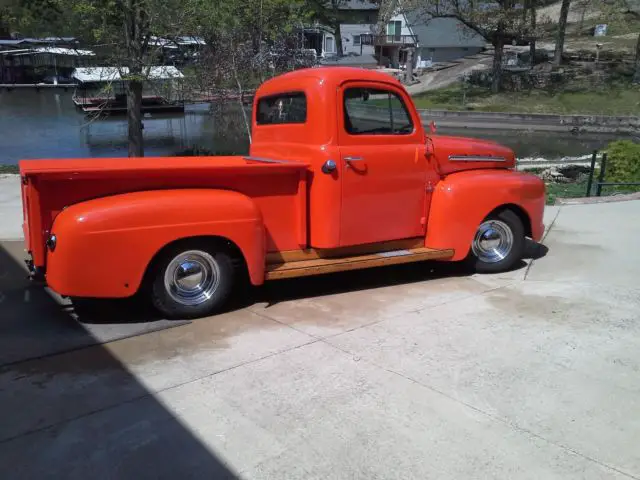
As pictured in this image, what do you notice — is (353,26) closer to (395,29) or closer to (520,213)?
(395,29)

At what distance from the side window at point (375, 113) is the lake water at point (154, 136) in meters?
12.4

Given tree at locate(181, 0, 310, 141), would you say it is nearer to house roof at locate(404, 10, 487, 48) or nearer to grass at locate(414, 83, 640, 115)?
grass at locate(414, 83, 640, 115)

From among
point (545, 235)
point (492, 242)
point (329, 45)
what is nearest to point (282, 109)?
point (492, 242)

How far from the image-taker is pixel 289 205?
514cm

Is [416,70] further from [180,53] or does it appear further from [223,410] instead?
[223,410]

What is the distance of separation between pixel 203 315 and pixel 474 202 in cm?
282

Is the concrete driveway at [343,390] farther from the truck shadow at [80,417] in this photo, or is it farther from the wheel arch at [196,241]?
the wheel arch at [196,241]

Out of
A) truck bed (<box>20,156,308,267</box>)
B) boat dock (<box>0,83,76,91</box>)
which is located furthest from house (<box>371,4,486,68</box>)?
truck bed (<box>20,156,308,267</box>)

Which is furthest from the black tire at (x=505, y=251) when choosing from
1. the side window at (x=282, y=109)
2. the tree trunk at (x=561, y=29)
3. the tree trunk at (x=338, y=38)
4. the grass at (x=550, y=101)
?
the tree trunk at (x=338, y=38)

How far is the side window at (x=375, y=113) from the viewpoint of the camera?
5.30 meters

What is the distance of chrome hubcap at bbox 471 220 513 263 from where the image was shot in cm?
623

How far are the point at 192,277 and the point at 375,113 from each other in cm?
222

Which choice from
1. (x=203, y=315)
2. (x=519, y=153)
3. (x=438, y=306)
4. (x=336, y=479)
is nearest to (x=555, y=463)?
(x=336, y=479)

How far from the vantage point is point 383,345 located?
4422 millimetres
